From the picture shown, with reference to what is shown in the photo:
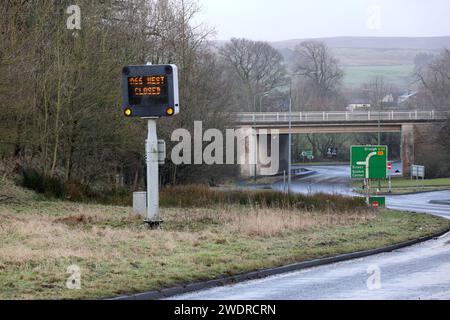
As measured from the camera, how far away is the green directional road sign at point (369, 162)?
39.2m

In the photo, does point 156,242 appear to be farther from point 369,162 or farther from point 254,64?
point 254,64

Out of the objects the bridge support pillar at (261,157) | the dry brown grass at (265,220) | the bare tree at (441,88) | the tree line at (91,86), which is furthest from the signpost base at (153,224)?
the bare tree at (441,88)

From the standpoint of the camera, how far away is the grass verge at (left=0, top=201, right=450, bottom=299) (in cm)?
1400

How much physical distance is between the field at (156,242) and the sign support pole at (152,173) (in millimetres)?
502

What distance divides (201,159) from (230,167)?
7395 millimetres

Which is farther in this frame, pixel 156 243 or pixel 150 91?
pixel 150 91

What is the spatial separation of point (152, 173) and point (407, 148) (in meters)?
72.6

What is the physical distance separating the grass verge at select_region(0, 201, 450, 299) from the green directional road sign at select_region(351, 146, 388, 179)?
770cm

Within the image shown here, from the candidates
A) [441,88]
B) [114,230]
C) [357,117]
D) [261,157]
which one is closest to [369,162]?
[114,230]

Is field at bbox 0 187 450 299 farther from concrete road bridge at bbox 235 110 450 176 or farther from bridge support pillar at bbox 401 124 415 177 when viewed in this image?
bridge support pillar at bbox 401 124 415 177

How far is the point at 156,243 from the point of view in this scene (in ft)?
63.8

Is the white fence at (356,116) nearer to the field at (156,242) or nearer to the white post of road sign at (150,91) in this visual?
the field at (156,242)
